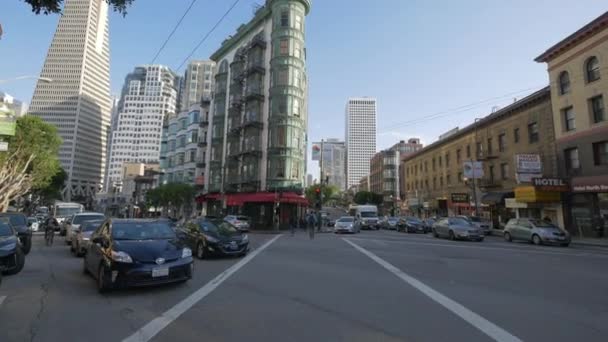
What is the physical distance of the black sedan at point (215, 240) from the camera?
12.3m

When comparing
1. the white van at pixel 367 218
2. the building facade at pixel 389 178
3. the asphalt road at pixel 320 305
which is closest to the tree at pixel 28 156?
the asphalt road at pixel 320 305

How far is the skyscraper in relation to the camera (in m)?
91.2

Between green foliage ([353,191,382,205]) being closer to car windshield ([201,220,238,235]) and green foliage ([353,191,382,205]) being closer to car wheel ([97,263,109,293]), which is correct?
car windshield ([201,220,238,235])

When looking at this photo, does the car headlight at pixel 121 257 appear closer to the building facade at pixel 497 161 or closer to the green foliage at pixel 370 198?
the building facade at pixel 497 161

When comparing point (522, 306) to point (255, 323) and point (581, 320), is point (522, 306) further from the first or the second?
point (255, 323)

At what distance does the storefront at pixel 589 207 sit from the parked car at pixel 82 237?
30.5m

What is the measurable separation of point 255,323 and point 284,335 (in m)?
0.70

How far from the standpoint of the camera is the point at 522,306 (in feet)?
20.0

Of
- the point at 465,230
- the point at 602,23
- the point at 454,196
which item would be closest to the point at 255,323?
the point at 465,230

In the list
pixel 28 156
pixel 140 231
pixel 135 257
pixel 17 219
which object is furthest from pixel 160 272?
pixel 28 156

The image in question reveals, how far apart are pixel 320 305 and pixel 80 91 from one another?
12576cm

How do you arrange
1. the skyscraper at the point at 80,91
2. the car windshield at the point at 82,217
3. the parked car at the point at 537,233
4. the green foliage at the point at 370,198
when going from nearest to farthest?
the car windshield at the point at 82,217
the parked car at the point at 537,233
the green foliage at the point at 370,198
the skyscraper at the point at 80,91

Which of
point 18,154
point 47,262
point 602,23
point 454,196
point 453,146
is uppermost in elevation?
point 602,23

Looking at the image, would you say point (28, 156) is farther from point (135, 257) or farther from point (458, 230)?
point (458, 230)
